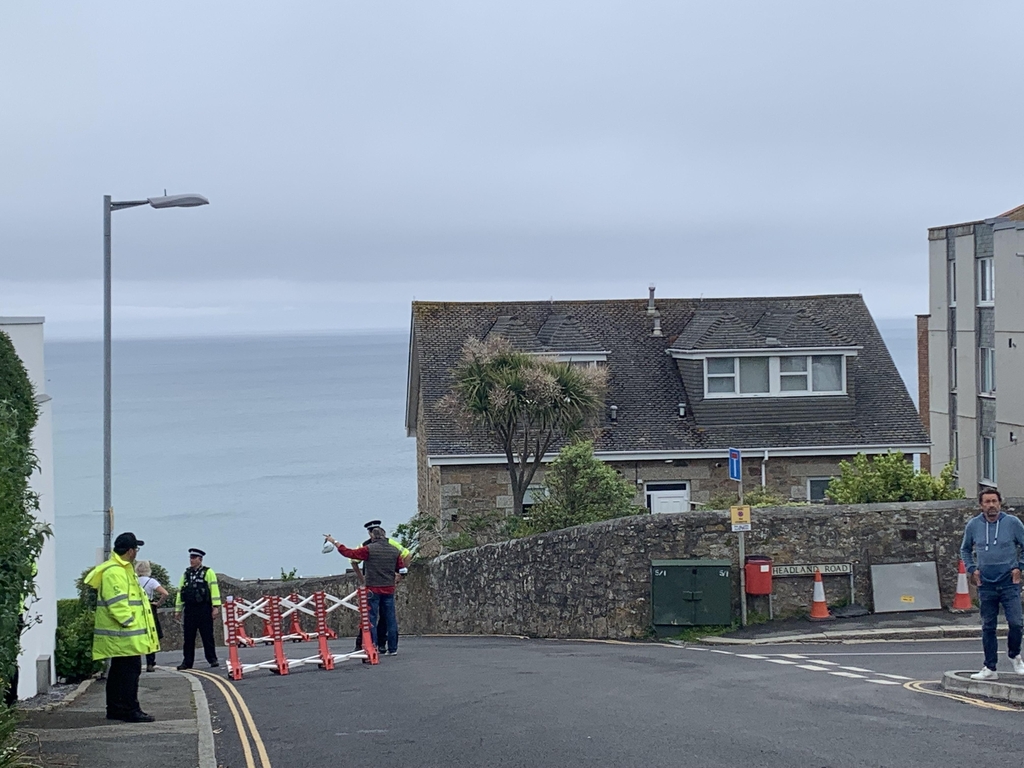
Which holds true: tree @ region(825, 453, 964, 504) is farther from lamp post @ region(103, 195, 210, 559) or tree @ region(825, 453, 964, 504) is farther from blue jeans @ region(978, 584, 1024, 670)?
lamp post @ region(103, 195, 210, 559)

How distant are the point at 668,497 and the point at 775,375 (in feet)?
14.4

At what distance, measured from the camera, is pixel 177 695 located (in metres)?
13.6

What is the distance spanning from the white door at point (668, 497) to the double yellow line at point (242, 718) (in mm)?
16855

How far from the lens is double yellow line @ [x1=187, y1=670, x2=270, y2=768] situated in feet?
32.4

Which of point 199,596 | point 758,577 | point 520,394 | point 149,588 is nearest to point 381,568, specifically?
point 199,596

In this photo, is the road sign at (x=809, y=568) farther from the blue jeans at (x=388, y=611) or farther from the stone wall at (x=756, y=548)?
the blue jeans at (x=388, y=611)

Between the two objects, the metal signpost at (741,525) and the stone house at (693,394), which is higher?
the stone house at (693,394)

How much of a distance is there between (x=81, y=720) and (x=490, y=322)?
23.6 m

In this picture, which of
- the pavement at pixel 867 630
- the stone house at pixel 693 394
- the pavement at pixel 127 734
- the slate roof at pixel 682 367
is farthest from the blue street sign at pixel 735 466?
the slate roof at pixel 682 367

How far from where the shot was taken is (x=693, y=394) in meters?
33.5

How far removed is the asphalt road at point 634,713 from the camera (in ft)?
30.0

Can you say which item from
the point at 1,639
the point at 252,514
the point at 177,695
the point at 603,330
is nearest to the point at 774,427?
the point at 603,330

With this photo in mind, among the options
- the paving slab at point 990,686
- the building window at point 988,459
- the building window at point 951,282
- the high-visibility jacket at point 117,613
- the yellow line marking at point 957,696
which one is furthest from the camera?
the building window at point 951,282

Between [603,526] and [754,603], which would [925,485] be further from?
[603,526]
